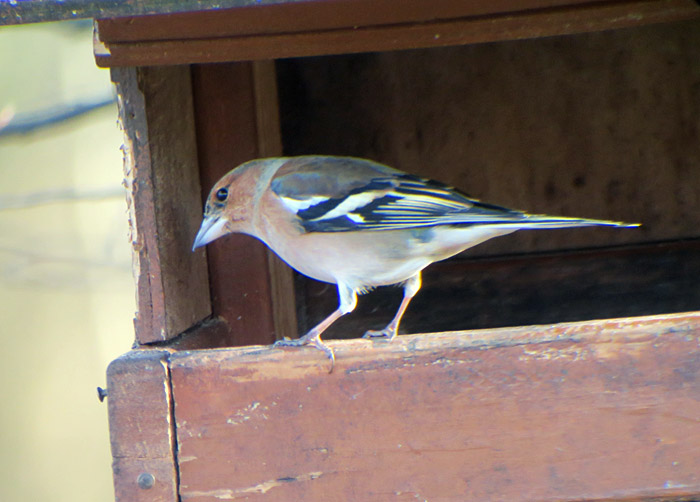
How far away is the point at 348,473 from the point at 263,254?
1.11 meters

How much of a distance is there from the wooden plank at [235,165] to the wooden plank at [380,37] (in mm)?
584

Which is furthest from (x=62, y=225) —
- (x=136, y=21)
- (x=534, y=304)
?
(x=136, y=21)

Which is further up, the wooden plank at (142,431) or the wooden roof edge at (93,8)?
the wooden roof edge at (93,8)

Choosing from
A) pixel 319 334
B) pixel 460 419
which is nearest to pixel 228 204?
pixel 319 334

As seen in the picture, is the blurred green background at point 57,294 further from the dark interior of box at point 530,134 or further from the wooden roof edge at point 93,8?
the wooden roof edge at point 93,8

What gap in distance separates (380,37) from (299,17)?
22cm

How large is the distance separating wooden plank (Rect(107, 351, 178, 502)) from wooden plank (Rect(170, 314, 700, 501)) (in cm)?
3

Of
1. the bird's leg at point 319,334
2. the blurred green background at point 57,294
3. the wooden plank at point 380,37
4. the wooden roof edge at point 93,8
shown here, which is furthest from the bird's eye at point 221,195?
the blurred green background at point 57,294

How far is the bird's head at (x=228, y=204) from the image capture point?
230 centimetres

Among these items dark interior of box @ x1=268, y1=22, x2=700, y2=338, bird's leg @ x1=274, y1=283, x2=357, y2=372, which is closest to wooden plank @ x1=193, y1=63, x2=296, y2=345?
bird's leg @ x1=274, y1=283, x2=357, y2=372

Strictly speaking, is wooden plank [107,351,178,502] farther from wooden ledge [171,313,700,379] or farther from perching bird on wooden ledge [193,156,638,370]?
perching bird on wooden ledge [193,156,638,370]

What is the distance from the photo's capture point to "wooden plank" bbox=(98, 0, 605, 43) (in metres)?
1.58

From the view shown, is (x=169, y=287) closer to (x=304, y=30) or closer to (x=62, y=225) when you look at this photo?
(x=304, y=30)

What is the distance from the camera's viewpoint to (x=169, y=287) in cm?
200
